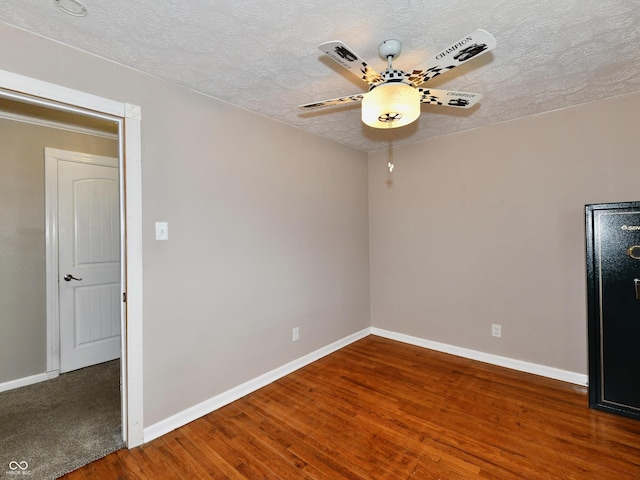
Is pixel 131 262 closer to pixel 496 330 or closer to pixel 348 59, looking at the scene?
pixel 348 59

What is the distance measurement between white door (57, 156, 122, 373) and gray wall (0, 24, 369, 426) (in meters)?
1.71

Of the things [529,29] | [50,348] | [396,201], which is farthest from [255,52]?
[50,348]

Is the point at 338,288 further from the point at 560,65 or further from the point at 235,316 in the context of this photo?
the point at 560,65

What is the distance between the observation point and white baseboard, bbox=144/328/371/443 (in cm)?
213

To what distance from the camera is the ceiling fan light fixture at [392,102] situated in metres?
1.50

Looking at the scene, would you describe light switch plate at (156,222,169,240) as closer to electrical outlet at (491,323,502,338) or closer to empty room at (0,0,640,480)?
empty room at (0,0,640,480)

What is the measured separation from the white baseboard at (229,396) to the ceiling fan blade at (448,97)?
2.56 m

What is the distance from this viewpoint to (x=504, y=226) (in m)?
3.09

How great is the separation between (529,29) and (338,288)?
2767mm

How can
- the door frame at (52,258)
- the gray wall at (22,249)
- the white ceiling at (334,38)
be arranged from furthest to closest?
the door frame at (52,258)
the gray wall at (22,249)
the white ceiling at (334,38)

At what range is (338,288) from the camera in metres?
3.65

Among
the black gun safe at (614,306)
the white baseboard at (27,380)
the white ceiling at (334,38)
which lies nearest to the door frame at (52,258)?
the white baseboard at (27,380)

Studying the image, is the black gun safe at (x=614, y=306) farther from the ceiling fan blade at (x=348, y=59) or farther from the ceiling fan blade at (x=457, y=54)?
the ceiling fan blade at (x=348, y=59)
